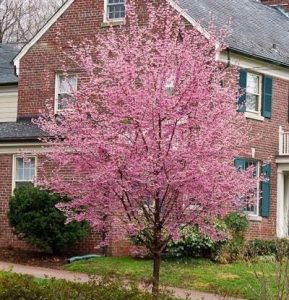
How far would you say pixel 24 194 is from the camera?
75.2ft

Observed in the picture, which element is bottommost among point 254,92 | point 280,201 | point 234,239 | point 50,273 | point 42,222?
point 50,273

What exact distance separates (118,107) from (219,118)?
164 cm

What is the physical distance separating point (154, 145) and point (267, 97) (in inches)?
536

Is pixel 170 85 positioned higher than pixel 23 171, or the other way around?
pixel 170 85

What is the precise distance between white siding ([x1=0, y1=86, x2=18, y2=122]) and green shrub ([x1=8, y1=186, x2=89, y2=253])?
22.6 ft

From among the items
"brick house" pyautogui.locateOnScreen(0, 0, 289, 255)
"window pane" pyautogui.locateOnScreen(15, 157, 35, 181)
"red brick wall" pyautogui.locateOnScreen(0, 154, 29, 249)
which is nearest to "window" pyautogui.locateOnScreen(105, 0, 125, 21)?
"brick house" pyautogui.locateOnScreen(0, 0, 289, 255)

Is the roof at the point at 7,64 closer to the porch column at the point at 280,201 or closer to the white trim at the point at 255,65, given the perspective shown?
the white trim at the point at 255,65

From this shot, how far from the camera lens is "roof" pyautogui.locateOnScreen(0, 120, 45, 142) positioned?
25.1 metres

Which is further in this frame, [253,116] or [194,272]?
[253,116]

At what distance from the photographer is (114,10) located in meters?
26.6

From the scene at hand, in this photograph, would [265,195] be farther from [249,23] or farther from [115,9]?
[115,9]

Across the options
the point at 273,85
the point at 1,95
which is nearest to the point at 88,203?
the point at 273,85

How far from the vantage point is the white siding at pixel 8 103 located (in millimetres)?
29609

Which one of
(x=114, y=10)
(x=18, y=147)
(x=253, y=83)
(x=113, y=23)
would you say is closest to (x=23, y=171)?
(x=18, y=147)
